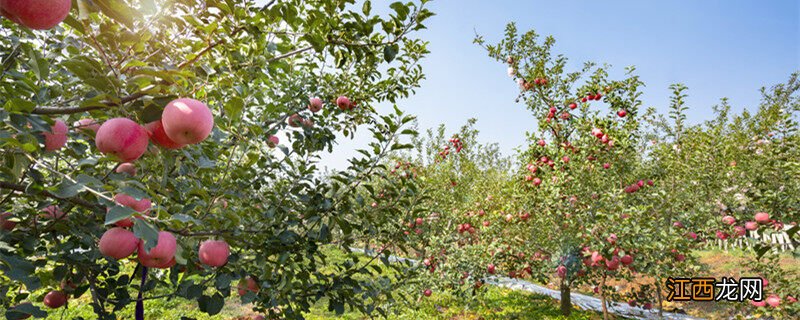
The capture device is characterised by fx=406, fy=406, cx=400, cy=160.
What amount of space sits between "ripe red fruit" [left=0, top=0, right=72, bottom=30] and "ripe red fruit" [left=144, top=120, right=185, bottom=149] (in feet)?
1.03

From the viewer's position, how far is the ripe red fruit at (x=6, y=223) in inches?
73.6

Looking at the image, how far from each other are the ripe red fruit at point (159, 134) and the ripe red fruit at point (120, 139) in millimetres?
31

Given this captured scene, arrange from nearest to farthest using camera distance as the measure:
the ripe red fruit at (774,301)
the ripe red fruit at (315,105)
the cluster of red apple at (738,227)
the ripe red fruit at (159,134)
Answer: the ripe red fruit at (159,134)
the ripe red fruit at (315,105)
the cluster of red apple at (738,227)
the ripe red fruit at (774,301)

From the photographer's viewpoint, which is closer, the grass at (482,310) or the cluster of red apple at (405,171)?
the cluster of red apple at (405,171)

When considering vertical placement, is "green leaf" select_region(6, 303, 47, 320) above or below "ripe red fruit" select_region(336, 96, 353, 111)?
below

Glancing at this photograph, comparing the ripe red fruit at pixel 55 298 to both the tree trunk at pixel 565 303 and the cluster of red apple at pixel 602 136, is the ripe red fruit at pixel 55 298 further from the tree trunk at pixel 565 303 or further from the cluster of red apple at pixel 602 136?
the tree trunk at pixel 565 303

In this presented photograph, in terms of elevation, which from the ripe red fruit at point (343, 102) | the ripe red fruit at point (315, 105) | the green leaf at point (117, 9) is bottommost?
the green leaf at point (117, 9)

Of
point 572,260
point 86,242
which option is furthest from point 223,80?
point 572,260

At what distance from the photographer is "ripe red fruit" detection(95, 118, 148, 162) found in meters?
1.02

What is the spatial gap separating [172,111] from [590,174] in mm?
5785

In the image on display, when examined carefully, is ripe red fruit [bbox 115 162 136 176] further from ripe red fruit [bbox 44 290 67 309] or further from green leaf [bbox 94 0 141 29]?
ripe red fruit [bbox 44 290 67 309]

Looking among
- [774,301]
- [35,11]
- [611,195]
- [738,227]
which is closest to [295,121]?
[35,11]

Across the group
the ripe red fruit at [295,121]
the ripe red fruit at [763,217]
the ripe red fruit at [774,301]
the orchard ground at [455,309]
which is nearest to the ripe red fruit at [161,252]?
the ripe red fruit at [295,121]

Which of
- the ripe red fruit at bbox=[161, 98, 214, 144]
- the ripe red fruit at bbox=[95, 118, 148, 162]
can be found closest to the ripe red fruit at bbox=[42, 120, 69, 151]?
the ripe red fruit at bbox=[95, 118, 148, 162]
